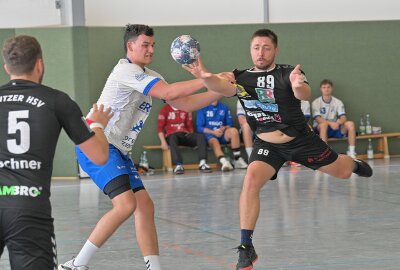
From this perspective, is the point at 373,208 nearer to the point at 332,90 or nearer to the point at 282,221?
the point at 282,221

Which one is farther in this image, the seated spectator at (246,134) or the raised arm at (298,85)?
the seated spectator at (246,134)

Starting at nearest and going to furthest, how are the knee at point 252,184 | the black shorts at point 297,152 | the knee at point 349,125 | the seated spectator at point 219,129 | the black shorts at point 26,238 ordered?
1. the black shorts at point 26,238
2. the knee at point 252,184
3. the black shorts at point 297,152
4. the seated spectator at point 219,129
5. the knee at point 349,125

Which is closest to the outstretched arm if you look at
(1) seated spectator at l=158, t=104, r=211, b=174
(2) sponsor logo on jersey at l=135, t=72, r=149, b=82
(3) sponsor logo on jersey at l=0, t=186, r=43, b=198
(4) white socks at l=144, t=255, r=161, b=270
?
(2) sponsor logo on jersey at l=135, t=72, r=149, b=82

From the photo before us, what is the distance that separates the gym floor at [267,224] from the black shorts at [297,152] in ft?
2.55

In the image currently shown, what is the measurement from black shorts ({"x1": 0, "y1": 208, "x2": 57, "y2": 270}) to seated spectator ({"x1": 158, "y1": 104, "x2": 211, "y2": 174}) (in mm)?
11809

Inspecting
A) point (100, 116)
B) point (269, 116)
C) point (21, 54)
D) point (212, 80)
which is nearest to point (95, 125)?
point (100, 116)

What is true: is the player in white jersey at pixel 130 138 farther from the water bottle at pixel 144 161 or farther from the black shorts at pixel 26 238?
the water bottle at pixel 144 161

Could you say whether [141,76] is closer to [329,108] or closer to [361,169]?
[361,169]

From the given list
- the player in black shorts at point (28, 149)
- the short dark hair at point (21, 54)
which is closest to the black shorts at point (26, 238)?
the player in black shorts at point (28, 149)

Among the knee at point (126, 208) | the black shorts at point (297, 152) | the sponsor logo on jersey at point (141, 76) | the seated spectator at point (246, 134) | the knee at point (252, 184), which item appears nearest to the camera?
the knee at point (126, 208)

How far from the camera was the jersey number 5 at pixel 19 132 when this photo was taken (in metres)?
4.23

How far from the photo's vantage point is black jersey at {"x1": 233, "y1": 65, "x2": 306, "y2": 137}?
743 cm

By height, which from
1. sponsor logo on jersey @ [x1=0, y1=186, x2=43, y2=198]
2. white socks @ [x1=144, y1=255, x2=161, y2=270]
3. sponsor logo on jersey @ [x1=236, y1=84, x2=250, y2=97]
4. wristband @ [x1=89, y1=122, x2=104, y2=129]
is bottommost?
white socks @ [x1=144, y1=255, x2=161, y2=270]

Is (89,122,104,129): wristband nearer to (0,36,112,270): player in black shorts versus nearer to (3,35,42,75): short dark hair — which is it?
(0,36,112,270): player in black shorts
